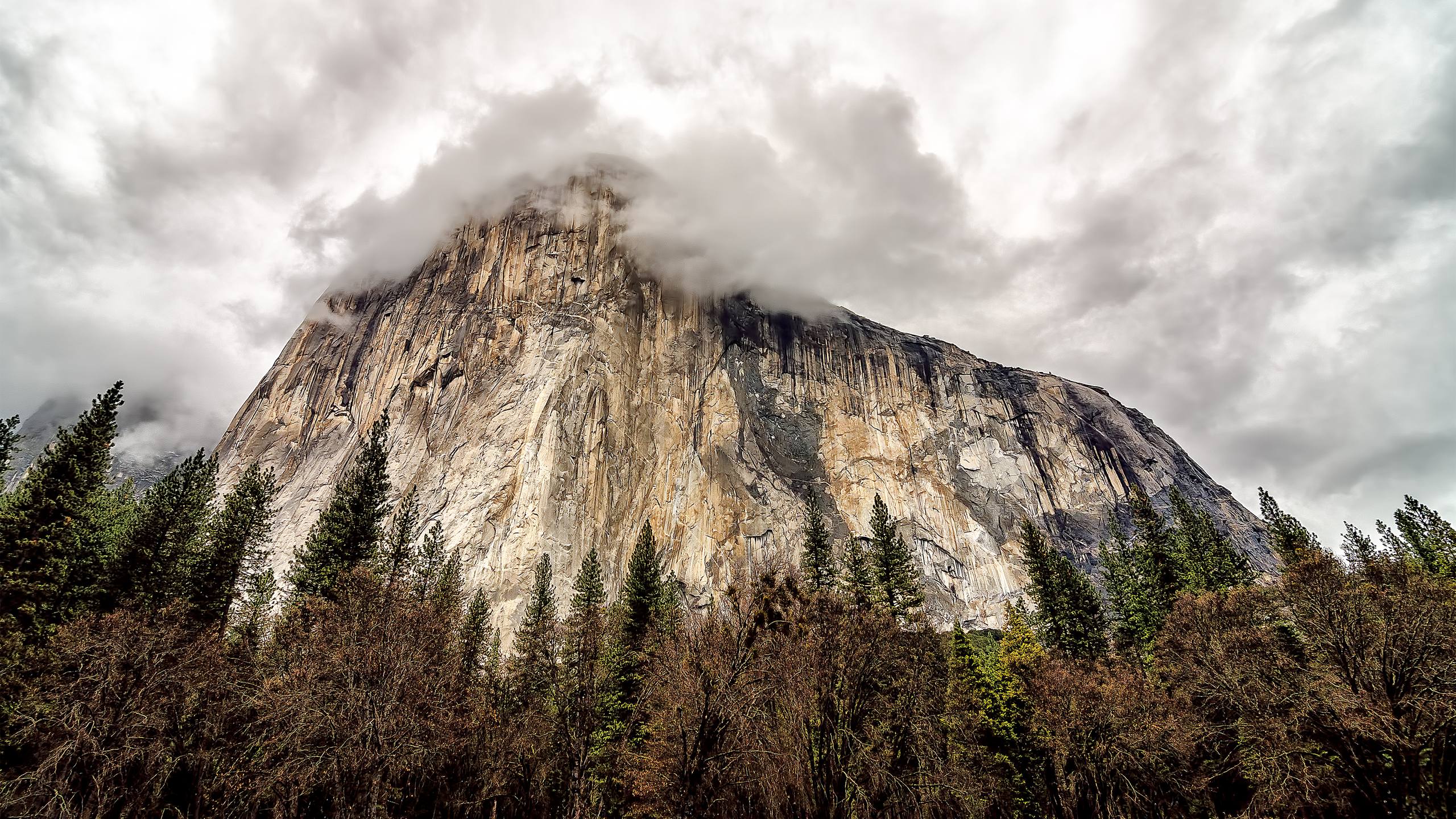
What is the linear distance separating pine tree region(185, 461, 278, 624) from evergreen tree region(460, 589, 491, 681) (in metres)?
11.6

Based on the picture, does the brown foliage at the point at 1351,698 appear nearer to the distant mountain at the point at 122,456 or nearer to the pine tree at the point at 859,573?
the pine tree at the point at 859,573

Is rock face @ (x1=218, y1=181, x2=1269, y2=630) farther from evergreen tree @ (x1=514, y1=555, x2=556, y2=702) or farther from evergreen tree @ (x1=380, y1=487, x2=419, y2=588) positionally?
evergreen tree @ (x1=380, y1=487, x2=419, y2=588)

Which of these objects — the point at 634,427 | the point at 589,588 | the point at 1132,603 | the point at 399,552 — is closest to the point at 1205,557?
the point at 1132,603

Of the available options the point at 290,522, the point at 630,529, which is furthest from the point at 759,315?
the point at 290,522

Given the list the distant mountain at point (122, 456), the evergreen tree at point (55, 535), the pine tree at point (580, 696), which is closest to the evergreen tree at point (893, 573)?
the pine tree at point (580, 696)

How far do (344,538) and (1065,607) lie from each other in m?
45.9

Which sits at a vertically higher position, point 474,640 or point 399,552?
point 399,552

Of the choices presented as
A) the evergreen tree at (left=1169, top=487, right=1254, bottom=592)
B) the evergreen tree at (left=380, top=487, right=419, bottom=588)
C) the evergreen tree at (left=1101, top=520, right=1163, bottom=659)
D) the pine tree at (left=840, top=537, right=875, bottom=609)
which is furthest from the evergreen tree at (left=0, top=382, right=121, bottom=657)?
the evergreen tree at (left=1169, top=487, right=1254, bottom=592)

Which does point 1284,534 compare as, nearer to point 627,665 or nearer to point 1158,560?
point 1158,560

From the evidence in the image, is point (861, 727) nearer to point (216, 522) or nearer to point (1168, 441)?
point (216, 522)

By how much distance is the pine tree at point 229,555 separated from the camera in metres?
31.8

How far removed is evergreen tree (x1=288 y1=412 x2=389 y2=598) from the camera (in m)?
32.8

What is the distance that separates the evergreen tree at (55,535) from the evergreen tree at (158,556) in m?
1.15

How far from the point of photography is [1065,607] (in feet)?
144
